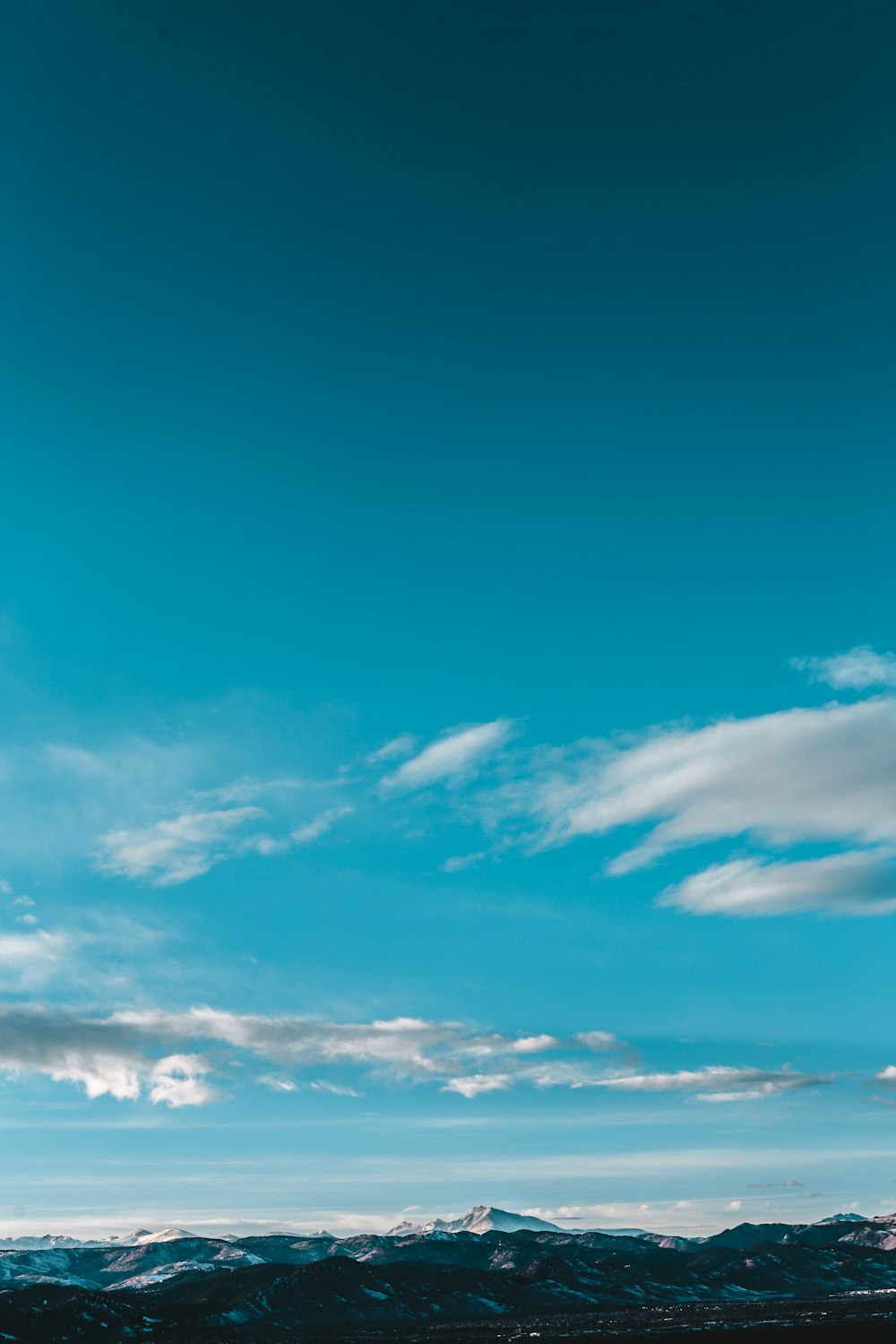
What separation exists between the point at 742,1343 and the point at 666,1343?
1428 centimetres

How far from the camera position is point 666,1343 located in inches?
7864

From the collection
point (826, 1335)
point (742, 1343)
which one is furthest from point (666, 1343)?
point (826, 1335)

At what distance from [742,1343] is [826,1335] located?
54.6 feet

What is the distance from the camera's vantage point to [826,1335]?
654 ft

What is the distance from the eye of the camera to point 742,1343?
198 m

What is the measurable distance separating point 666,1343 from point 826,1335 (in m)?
30.6

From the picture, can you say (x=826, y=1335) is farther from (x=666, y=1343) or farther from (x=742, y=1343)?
(x=666, y=1343)
